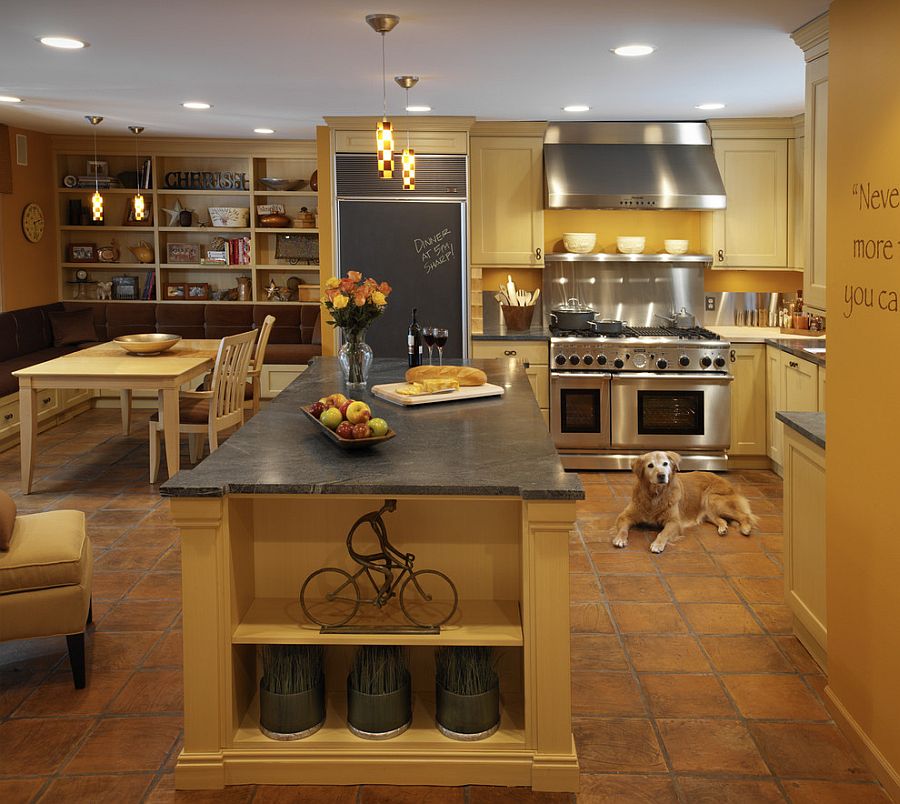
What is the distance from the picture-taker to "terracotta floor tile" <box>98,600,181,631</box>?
4.21 meters

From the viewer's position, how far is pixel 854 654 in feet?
10.5

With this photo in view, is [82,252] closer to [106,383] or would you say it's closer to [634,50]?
[106,383]

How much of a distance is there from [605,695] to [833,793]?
2.81 ft

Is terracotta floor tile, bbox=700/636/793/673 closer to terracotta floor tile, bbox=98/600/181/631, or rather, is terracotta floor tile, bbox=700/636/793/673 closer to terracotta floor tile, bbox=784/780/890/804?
terracotta floor tile, bbox=784/780/890/804

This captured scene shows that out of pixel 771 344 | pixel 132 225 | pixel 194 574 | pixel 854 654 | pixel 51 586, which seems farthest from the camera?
pixel 132 225

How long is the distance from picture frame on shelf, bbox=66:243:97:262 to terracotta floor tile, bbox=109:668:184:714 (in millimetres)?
6647

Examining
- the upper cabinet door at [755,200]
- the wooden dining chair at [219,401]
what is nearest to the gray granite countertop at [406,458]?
the wooden dining chair at [219,401]

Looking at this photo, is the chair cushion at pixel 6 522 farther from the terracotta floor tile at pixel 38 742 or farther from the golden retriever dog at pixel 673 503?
the golden retriever dog at pixel 673 503

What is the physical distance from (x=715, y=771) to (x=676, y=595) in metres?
1.55

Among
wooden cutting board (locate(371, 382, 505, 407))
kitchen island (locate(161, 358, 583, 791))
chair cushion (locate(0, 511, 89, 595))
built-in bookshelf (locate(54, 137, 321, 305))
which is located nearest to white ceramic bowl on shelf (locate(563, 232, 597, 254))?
built-in bookshelf (locate(54, 137, 321, 305))

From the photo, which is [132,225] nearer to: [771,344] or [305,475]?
[771,344]

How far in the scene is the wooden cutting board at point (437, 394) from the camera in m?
4.38

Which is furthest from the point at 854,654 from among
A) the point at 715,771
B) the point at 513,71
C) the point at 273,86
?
the point at 273,86

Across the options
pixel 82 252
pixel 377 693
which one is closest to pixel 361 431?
pixel 377 693
